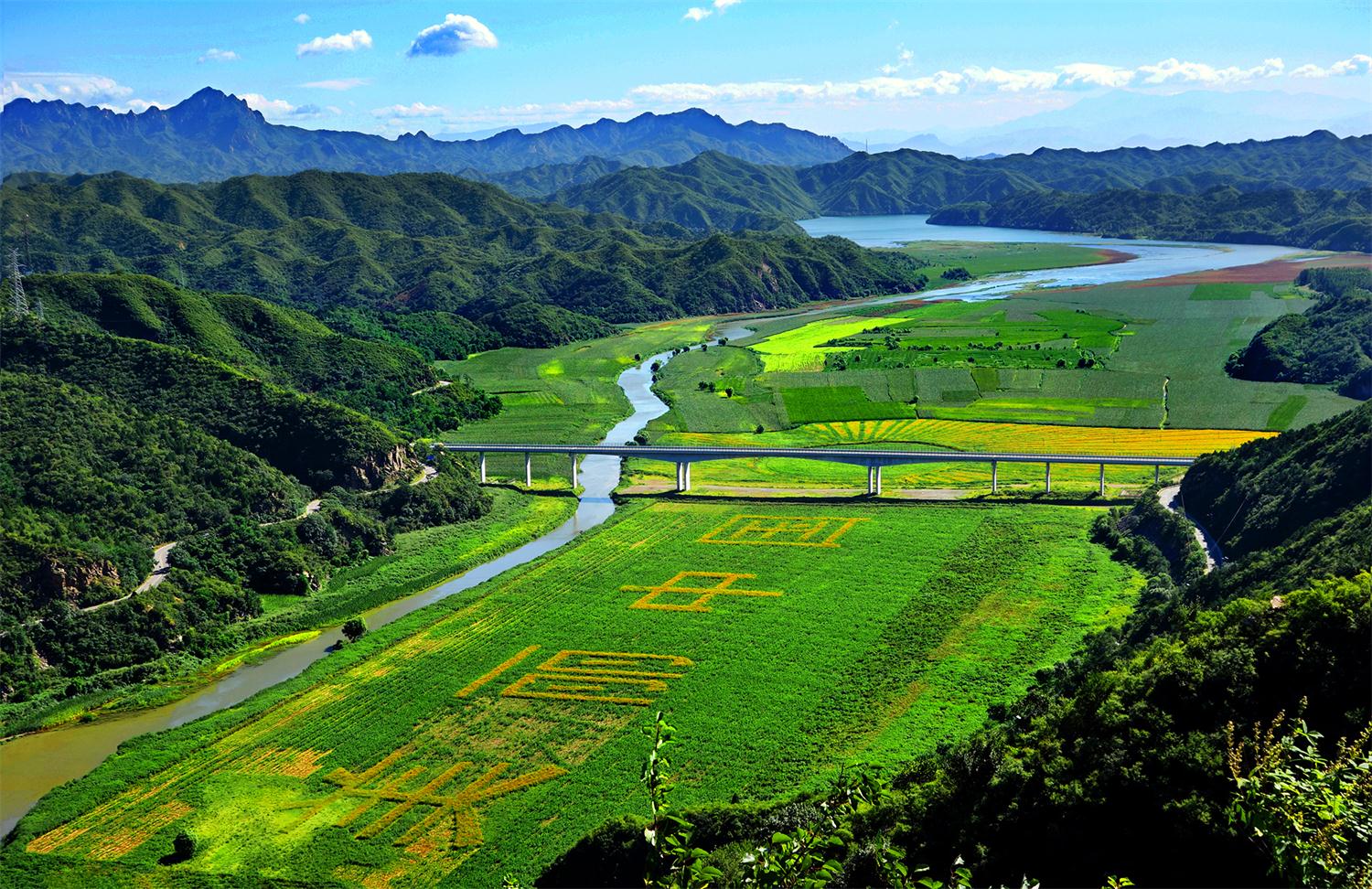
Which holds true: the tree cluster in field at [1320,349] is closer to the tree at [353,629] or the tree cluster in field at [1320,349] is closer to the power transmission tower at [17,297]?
the tree at [353,629]

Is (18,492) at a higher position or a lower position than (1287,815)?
lower

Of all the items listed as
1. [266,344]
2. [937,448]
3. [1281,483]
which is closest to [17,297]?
[266,344]

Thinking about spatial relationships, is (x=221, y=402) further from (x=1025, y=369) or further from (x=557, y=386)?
(x=1025, y=369)

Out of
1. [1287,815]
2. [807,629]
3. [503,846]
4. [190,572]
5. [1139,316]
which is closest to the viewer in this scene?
[1287,815]

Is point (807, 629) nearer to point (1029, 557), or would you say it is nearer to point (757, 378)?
point (1029, 557)

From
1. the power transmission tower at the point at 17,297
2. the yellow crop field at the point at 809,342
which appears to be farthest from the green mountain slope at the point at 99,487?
the yellow crop field at the point at 809,342

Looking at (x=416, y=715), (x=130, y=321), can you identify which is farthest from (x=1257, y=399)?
(x=130, y=321)

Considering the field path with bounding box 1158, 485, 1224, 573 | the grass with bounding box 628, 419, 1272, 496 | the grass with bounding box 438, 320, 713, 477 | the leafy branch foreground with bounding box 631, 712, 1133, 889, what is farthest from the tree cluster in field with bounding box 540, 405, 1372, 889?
the grass with bounding box 438, 320, 713, 477
